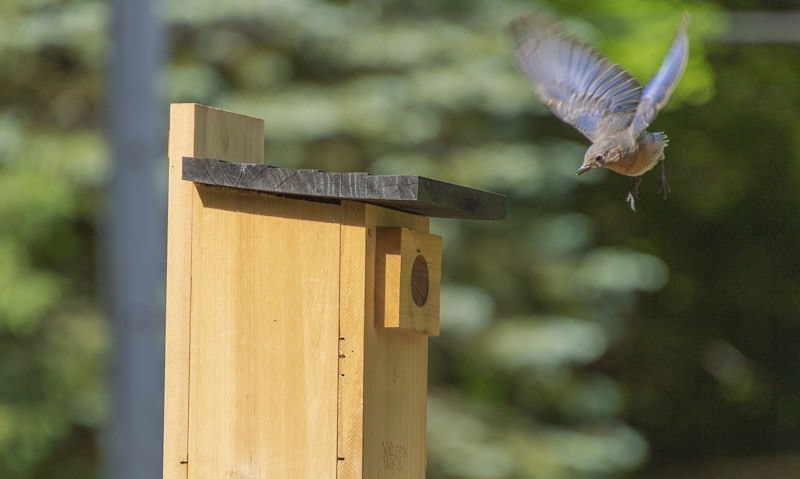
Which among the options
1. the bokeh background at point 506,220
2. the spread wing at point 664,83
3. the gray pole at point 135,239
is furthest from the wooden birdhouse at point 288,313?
the bokeh background at point 506,220

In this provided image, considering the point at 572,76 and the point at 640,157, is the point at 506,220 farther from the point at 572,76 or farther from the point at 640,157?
the point at 640,157

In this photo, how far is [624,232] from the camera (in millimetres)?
6363

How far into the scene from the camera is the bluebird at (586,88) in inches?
85.7

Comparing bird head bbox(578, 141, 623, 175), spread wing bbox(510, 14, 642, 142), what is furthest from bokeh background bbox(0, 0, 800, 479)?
bird head bbox(578, 141, 623, 175)

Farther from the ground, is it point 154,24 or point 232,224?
point 154,24

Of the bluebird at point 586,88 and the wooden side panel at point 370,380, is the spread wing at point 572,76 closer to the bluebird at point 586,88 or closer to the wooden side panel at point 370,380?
the bluebird at point 586,88

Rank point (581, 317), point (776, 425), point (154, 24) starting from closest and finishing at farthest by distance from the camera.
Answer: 1. point (154, 24)
2. point (581, 317)
3. point (776, 425)

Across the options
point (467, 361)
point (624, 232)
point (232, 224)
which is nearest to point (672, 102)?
point (624, 232)

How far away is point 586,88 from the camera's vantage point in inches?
89.8

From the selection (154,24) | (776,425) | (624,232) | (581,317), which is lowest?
(776,425)

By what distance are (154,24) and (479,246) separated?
2.71 meters

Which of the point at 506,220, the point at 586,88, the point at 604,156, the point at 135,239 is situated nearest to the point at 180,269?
the point at 604,156

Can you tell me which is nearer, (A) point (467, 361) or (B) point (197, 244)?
(B) point (197, 244)

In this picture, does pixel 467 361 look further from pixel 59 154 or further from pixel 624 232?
pixel 59 154
